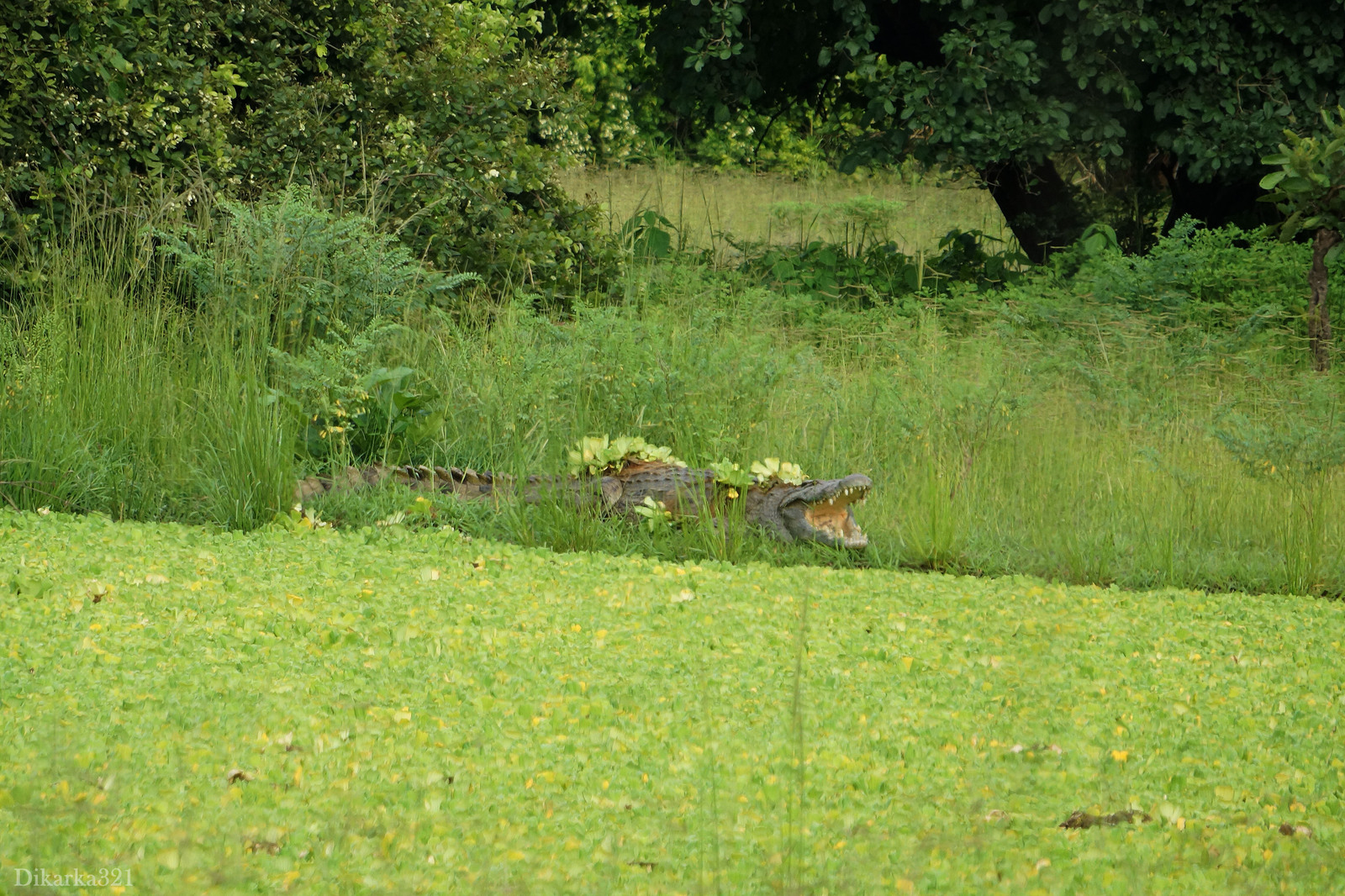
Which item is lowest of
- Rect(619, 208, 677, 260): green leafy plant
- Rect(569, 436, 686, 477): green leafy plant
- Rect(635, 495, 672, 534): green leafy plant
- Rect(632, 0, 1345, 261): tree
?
Rect(635, 495, 672, 534): green leafy plant

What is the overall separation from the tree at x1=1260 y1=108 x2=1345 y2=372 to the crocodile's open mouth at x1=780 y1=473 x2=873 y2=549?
16.4 feet

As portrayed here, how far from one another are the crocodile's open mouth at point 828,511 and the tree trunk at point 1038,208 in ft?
26.9

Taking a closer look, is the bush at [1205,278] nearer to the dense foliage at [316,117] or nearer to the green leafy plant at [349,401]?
the dense foliage at [316,117]

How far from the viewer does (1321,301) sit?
8.57 meters

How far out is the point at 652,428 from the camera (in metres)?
5.96

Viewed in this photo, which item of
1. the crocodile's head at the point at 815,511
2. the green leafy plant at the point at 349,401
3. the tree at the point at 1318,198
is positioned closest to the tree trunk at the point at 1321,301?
the tree at the point at 1318,198

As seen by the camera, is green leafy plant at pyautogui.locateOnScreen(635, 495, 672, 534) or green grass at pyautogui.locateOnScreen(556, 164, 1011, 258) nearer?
green leafy plant at pyautogui.locateOnScreen(635, 495, 672, 534)

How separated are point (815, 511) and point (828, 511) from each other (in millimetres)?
55

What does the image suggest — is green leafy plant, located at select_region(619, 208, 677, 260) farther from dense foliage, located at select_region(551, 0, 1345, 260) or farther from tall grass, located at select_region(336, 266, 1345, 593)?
tall grass, located at select_region(336, 266, 1345, 593)

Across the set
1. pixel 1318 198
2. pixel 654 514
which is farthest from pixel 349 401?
pixel 1318 198

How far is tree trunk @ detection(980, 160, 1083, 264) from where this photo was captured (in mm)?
12477

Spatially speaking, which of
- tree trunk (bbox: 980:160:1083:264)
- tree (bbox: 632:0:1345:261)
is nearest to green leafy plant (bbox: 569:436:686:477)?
tree (bbox: 632:0:1345:261)

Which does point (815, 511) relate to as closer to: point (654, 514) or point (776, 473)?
point (776, 473)

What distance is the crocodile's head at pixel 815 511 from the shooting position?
16.3 ft
